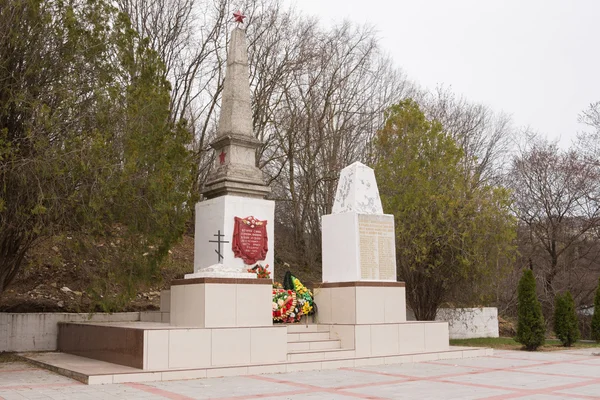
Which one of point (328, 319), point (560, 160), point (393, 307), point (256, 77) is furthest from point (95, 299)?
point (560, 160)

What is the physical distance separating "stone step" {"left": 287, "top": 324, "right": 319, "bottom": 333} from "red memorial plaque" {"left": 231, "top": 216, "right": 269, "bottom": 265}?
273 cm

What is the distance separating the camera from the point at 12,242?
1198 centimetres

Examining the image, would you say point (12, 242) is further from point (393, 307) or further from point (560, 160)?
point (560, 160)

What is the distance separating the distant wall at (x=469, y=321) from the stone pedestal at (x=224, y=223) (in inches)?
297

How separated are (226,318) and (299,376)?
68.1 inches

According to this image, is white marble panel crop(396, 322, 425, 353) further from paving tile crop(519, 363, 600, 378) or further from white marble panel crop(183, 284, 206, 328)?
white marble panel crop(183, 284, 206, 328)

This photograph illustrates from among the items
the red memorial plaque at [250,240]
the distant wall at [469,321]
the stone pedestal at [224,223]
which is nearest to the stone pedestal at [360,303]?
the red memorial plaque at [250,240]

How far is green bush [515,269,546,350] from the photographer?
50.3 feet

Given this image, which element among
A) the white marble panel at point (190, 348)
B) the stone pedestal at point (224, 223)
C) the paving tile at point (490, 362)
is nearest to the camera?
the white marble panel at point (190, 348)

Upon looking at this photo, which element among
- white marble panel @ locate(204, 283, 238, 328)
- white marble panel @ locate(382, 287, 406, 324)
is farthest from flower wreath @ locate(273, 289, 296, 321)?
white marble panel @ locate(204, 283, 238, 328)

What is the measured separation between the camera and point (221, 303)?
10320 millimetres

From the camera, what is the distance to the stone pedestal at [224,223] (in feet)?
46.4

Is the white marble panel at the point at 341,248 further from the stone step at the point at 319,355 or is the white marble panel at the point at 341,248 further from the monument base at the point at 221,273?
the monument base at the point at 221,273

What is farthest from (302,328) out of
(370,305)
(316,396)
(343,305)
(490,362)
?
(316,396)
